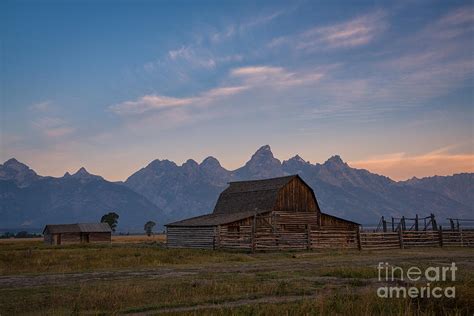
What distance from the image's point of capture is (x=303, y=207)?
173 ft

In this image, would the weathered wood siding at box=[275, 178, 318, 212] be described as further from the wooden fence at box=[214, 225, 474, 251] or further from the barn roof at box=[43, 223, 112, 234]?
the barn roof at box=[43, 223, 112, 234]

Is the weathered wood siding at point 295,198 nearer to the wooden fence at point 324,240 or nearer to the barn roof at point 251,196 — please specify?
the barn roof at point 251,196

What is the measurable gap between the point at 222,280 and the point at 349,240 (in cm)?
3112

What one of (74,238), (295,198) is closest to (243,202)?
(295,198)

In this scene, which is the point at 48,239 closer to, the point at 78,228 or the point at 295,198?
the point at 78,228

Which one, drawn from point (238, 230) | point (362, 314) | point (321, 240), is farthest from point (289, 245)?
point (362, 314)

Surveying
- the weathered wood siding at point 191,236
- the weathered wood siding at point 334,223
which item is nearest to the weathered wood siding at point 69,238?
the weathered wood siding at point 191,236

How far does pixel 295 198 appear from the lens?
172 feet

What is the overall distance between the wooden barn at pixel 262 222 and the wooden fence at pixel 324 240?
0.08 meters

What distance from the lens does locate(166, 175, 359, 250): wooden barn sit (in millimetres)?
42719

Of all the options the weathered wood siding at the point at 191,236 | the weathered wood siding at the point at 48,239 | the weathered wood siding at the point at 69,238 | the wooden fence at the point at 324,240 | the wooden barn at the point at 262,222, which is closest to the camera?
the wooden fence at the point at 324,240

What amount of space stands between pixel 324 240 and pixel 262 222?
654 cm

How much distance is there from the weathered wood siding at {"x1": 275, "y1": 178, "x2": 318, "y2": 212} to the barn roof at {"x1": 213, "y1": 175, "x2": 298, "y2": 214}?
2.10 ft

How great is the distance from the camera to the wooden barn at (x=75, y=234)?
253 feet
